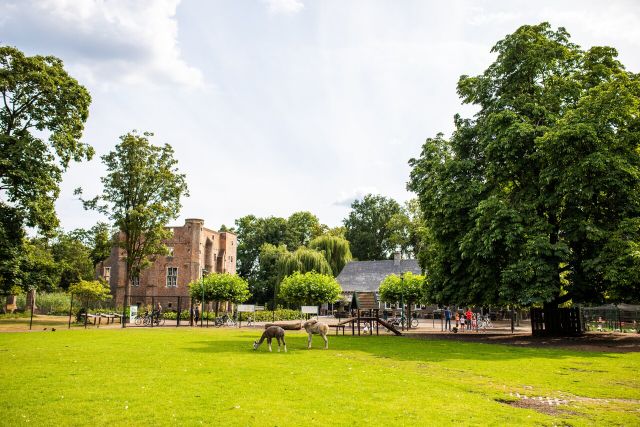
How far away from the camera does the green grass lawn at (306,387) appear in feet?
26.6

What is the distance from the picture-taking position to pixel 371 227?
92750mm

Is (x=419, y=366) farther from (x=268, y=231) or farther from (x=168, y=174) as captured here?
(x=268, y=231)

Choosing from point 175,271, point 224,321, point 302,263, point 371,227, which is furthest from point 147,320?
point 371,227

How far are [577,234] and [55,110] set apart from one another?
101 ft

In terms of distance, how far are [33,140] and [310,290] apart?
84.2ft

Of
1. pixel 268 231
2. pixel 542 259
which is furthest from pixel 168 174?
pixel 268 231

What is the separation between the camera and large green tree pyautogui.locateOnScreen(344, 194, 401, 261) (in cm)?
9156

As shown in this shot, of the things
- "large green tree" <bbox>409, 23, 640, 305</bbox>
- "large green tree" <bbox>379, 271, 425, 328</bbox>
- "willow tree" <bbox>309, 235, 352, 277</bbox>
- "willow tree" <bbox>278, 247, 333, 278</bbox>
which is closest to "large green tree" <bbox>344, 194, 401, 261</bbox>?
"willow tree" <bbox>309, 235, 352, 277</bbox>

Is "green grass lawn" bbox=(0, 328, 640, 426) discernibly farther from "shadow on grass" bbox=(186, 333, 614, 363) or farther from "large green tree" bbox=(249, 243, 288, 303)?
"large green tree" bbox=(249, 243, 288, 303)

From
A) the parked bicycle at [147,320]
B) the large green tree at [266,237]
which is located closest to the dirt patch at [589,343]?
the parked bicycle at [147,320]

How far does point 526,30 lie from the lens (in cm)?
2581

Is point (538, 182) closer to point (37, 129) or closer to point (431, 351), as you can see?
point (431, 351)

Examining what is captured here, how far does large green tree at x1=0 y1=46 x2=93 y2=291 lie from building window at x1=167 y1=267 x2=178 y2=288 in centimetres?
3049

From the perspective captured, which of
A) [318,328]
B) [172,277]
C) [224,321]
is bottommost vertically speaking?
[224,321]
